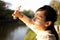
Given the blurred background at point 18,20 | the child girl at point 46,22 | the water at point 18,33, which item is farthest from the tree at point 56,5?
the child girl at point 46,22

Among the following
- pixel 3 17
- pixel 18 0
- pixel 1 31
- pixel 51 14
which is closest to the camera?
pixel 51 14

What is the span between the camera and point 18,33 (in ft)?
4.77

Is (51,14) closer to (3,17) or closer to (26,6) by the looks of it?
(26,6)

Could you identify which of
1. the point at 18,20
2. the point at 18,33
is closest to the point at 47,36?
the point at 18,20

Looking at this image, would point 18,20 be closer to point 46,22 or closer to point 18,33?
point 18,33

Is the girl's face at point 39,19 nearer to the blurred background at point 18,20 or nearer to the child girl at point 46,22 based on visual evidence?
the child girl at point 46,22

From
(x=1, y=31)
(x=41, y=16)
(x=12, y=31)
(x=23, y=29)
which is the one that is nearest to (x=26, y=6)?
(x=23, y=29)

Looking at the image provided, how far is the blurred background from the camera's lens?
1313 millimetres

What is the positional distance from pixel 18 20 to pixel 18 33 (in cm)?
18

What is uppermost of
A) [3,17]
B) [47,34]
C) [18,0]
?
[18,0]

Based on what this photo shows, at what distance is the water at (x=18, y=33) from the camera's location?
55.7 inches

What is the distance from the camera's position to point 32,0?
4.47ft

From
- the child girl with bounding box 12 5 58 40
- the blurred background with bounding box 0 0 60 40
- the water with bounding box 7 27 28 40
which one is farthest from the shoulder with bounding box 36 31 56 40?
the water with bounding box 7 27 28 40

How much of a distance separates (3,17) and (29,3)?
1.00ft
